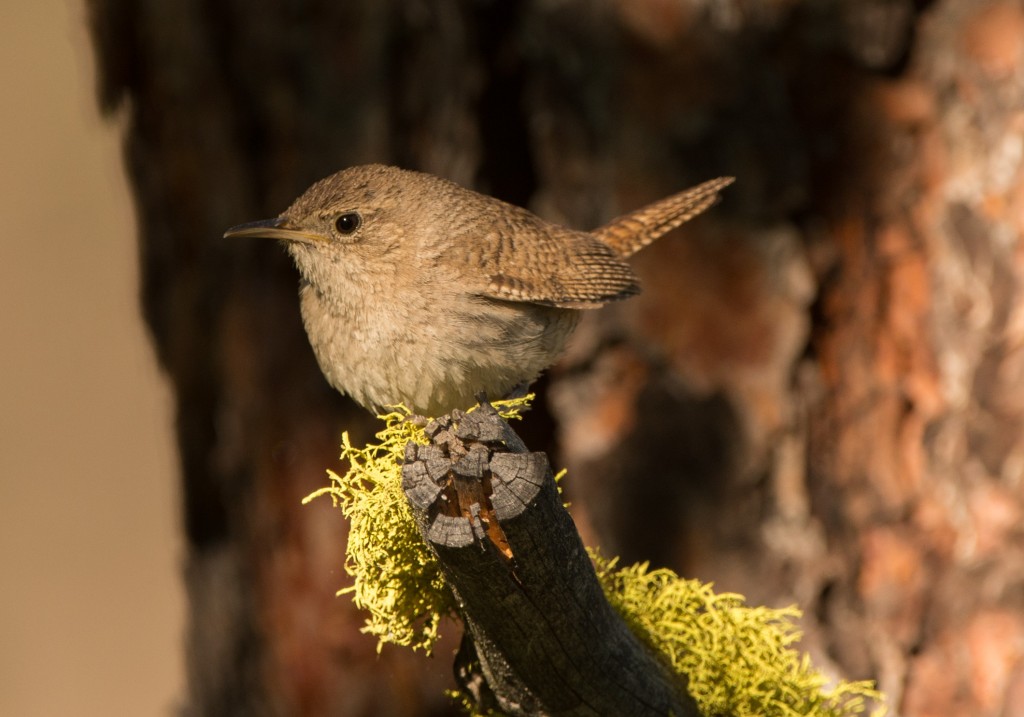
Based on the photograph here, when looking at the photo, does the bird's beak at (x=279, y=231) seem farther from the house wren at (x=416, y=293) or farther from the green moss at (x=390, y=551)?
the green moss at (x=390, y=551)

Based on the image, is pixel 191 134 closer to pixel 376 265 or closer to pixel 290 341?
pixel 290 341

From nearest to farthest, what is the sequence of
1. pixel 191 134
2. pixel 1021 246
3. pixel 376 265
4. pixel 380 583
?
pixel 380 583, pixel 376 265, pixel 1021 246, pixel 191 134

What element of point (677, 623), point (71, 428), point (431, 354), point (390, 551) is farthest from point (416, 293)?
point (71, 428)

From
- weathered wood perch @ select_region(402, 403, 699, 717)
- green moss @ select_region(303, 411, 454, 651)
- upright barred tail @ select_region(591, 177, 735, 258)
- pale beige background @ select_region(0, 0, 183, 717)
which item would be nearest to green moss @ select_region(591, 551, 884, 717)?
weathered wood perch @ select_region(402, 403, 699, 717)

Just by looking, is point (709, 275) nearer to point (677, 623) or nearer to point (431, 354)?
point (431, 354)

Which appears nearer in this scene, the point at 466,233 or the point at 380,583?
the point at 380,583

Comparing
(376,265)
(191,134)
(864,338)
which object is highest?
(191,134)

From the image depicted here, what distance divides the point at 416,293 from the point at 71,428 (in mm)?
6251

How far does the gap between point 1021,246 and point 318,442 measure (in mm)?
2800

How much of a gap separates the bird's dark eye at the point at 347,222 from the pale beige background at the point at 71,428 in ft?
15.7

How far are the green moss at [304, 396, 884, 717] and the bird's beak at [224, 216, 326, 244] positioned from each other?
29.1 inches

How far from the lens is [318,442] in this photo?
15.3 ft

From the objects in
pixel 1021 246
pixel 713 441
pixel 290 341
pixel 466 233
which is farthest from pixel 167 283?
pixel 1021 246

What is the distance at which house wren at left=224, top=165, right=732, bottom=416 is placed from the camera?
10.6ft
